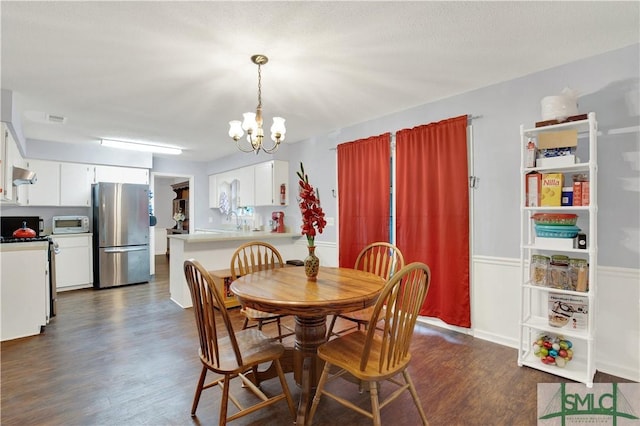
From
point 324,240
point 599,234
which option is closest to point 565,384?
point 599,234

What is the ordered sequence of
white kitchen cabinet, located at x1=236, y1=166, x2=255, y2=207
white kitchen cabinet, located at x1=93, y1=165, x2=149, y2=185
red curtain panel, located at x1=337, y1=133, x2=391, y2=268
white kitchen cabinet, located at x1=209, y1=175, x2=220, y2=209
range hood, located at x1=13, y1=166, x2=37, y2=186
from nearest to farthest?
1. range hood, located at x1=13, y1=166, x2=37, y2=186
2. red curtain panel, located at x1=337, y1=133, x2=391, y2=268
3. white kitchen cabinet, located at x1=93, y1=165, x2=149, y2=185
4. white kitchen cabinet, located at x1=236, y1=166, x2=255, y2=207
5. white kitchen cabinet, located at x1=209, y1=175, x2=220, y2=209

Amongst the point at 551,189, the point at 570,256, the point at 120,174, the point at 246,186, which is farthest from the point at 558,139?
the point at 120,174

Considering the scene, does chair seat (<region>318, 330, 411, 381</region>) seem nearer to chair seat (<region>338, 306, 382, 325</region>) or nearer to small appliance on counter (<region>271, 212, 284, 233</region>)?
chair seat (<region>338, 306, 382, 325</region>)

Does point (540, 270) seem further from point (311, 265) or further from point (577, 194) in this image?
point (311, 265)

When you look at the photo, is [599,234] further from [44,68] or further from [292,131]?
[44,68]

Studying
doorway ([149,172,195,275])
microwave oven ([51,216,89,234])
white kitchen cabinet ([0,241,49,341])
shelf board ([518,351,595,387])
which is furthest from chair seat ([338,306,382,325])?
doorway ([149,172,195,275])

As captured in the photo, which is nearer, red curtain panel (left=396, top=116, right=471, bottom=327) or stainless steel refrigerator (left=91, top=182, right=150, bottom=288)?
red curtain panel (left=396, top=116, right=471, bottom=327)

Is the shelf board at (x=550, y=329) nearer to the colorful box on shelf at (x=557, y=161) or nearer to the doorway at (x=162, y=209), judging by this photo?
the colorful box on shelf at (x=557, y=161)

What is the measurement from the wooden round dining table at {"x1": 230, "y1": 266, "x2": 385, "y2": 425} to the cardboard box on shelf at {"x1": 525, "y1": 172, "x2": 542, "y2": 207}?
138cm

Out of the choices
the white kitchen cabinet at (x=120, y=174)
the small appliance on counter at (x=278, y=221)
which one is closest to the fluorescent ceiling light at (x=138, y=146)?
the white kitchen cabinet at (x=120, y=174)

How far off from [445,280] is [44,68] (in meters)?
3.93

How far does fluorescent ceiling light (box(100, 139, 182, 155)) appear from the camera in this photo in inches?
190

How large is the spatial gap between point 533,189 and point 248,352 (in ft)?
7.72

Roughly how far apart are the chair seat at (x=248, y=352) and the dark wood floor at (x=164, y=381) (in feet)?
1.33
